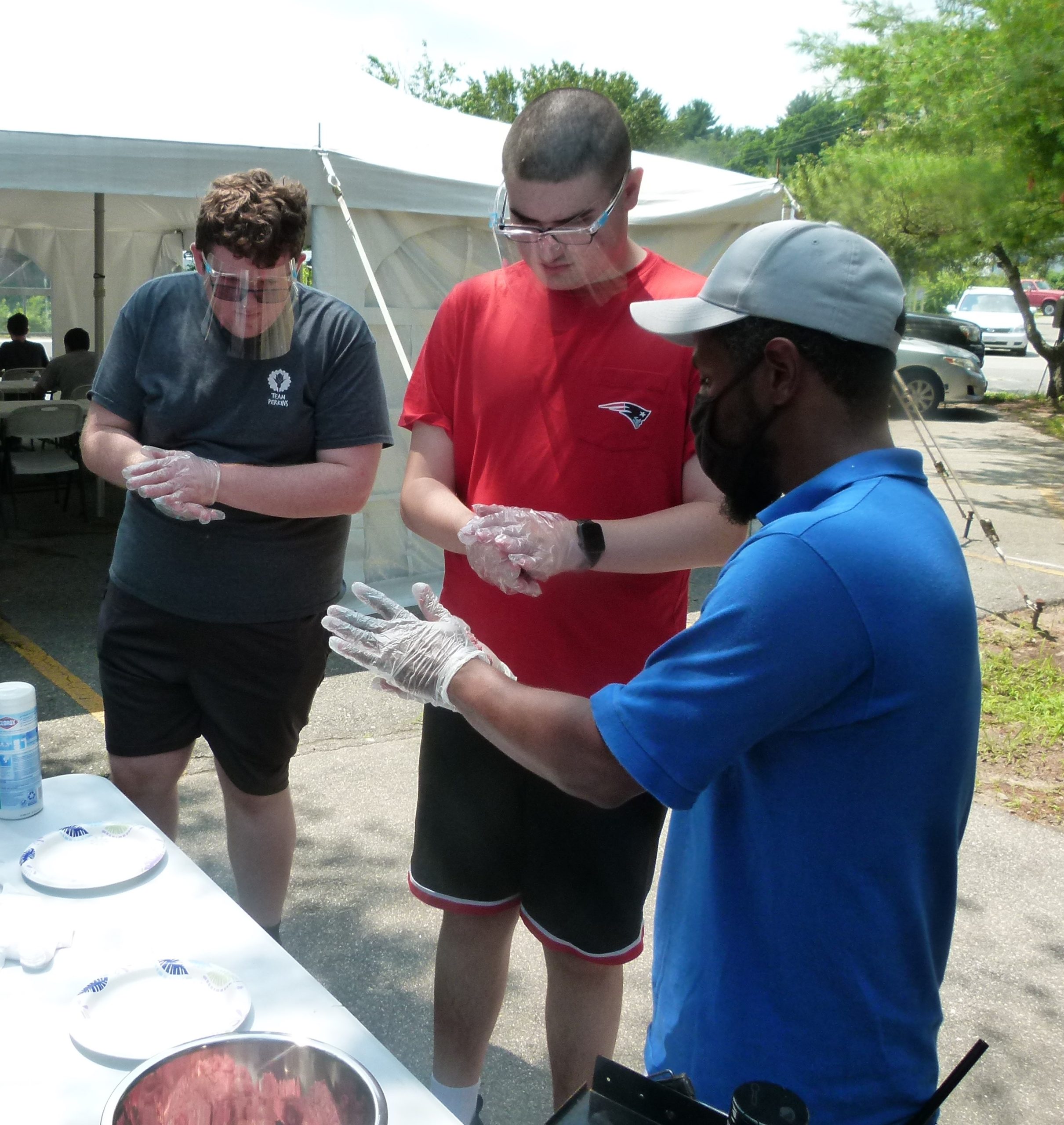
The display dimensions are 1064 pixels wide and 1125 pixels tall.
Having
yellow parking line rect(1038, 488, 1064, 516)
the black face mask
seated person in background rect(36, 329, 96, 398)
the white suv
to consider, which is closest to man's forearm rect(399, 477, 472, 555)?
the black face mask

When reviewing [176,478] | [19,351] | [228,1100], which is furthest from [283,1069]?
[19,351]

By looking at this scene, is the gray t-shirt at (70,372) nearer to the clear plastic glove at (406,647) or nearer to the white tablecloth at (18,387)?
the white tablecloth at (18,387)

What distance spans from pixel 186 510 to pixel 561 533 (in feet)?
2.94

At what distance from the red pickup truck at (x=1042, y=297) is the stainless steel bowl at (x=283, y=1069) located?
3363 centimetres

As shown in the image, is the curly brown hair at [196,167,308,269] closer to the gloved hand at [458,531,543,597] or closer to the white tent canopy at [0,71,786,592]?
the gloved hand at [458,531,543,597]

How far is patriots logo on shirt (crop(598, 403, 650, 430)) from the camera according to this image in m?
1.95

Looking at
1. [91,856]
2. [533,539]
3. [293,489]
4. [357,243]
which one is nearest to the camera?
[91,856]

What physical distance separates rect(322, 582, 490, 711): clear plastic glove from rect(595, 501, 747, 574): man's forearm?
44 cm

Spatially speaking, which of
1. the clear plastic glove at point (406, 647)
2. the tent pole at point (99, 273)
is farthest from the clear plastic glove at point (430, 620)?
the tent pole at point (99, 273)

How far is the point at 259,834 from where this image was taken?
2.61m

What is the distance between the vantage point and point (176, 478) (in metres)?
2.21

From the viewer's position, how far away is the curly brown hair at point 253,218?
223cm

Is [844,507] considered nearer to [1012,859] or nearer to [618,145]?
[618,145]

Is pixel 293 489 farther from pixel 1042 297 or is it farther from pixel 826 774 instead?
pixel 1042 297
